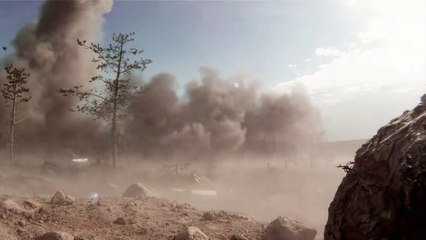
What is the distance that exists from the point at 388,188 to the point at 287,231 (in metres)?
7.64

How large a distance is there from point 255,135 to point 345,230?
5209cm

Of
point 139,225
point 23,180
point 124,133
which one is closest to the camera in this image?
point 139,225

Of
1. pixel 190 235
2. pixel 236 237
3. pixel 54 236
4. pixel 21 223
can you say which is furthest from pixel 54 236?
pixel 236 237

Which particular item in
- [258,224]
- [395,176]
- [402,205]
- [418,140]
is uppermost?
[418,140]

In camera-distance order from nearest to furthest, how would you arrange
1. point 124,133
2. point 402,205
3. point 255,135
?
point 402,205 → point 124,133 → point 255,135

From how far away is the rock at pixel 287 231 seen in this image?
36.6 ft

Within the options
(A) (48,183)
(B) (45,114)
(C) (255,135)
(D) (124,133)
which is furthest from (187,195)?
(C) (255,135)

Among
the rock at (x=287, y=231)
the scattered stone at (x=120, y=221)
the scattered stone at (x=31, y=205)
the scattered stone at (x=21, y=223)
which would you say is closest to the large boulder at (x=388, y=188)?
the rock at (x=287, y=231)

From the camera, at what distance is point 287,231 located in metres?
11.2

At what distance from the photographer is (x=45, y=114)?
141 ft

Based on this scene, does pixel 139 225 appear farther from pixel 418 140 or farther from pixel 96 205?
pixel 418 140

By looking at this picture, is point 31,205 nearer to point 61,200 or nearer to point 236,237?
point 61,200

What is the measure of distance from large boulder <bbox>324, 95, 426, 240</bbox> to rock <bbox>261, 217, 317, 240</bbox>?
20.7 feet

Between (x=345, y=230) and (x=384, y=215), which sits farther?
(x=345, y=230)
